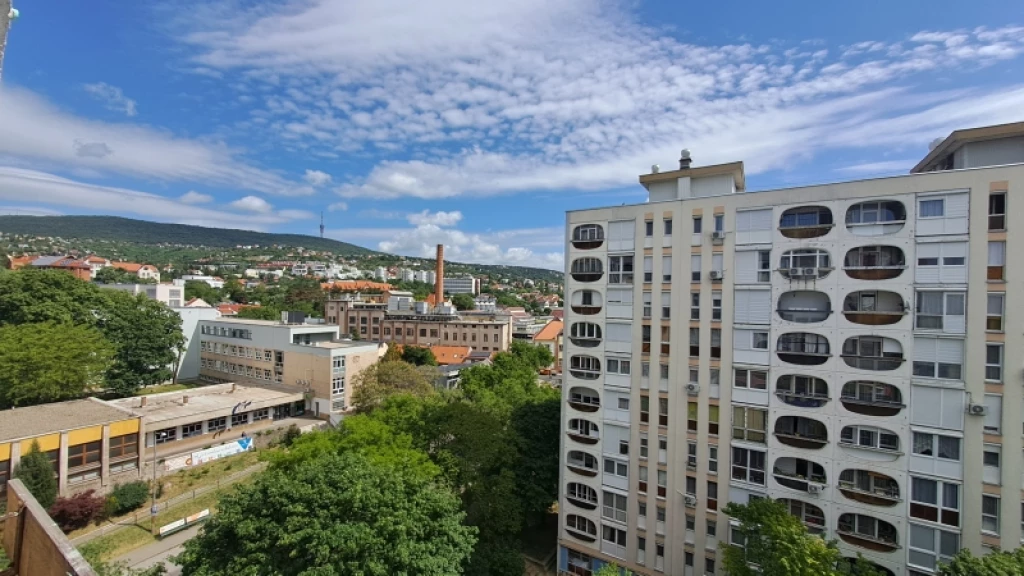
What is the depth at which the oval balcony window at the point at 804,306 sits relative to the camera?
54.5 feet

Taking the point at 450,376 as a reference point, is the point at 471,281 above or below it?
above

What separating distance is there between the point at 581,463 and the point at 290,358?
3143 centimetres

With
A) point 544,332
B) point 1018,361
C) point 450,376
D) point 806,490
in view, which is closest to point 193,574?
point 806,490

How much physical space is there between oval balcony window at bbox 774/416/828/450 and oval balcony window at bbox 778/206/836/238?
6.65m

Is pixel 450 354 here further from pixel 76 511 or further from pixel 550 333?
pixel 76 511

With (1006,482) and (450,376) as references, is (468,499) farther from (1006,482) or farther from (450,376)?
(450,376)

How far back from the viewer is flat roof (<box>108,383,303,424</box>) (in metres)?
32.3

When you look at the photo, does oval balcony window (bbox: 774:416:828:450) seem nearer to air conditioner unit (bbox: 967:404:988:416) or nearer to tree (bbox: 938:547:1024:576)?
air conditioner unit (bbox: 967:404:988:416)

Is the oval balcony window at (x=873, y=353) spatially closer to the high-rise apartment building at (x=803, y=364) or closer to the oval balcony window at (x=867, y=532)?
the high-rise apartment building at (x=803, y=364)

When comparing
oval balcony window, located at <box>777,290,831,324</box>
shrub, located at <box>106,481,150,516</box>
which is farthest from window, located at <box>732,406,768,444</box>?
shrub, located at <box>106,481,150,516</box>

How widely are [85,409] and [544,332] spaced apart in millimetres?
53974

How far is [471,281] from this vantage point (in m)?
163

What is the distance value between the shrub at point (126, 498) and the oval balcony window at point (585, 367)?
24208mm

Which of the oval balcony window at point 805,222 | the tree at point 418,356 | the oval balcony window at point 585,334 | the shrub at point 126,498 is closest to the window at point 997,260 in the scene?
the oval balcony window at point 805,222
